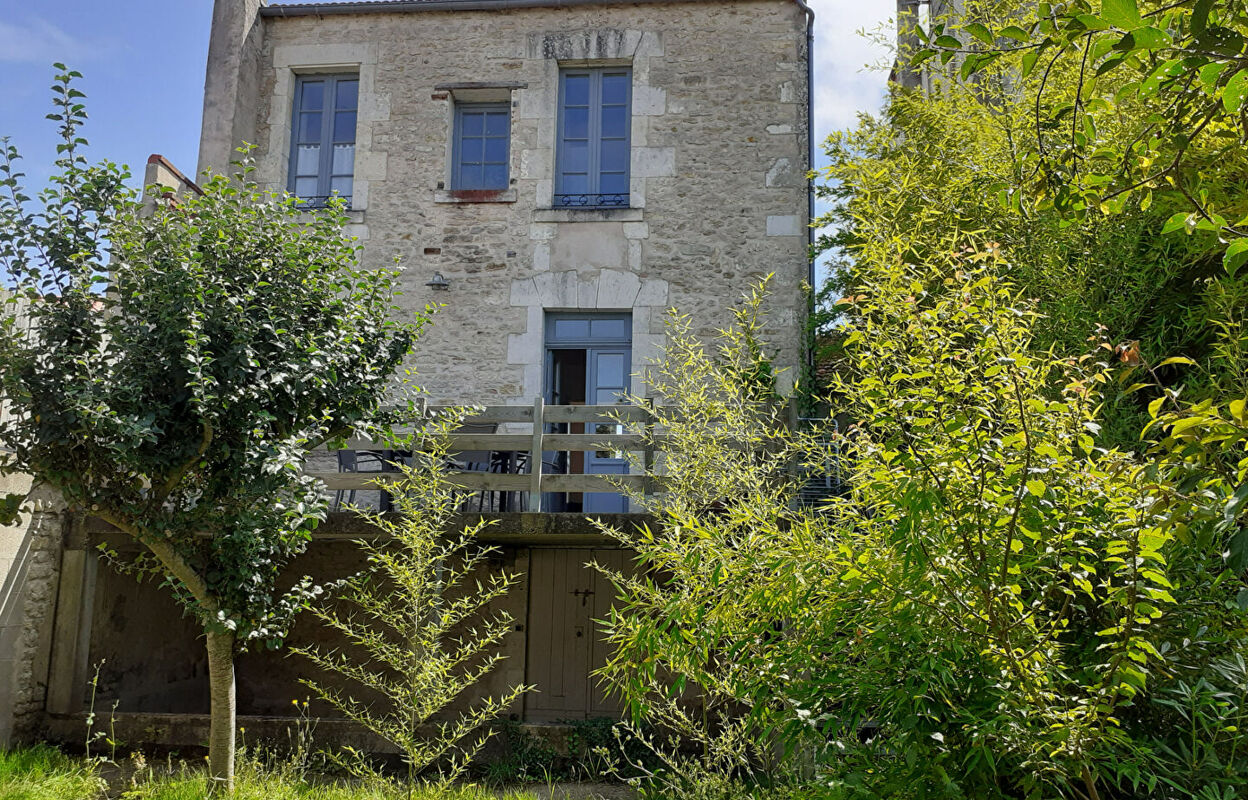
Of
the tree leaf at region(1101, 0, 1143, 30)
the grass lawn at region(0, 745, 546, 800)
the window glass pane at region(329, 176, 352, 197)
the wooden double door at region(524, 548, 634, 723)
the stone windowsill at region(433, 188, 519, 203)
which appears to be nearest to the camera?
the tree leaf at region(1101, 0, 1143, 30)

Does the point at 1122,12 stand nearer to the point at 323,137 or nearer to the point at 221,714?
the point at 221,714

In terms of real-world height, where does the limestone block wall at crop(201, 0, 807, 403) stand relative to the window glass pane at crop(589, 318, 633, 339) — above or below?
above

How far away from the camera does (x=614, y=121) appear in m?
9.09

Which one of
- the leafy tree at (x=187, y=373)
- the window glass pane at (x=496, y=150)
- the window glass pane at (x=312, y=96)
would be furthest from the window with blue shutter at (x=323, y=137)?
the leafy tree at (x=187, y=373)

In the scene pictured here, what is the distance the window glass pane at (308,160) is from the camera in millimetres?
9227

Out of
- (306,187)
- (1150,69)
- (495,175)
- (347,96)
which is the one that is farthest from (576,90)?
(1150,69)

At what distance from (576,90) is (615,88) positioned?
14.4 inches

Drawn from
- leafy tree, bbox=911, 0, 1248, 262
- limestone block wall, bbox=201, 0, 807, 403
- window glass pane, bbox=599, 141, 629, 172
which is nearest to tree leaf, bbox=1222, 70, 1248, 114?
leafy tree, bbox=911, 0, 1248, 262

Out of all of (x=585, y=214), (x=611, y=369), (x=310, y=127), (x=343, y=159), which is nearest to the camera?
(x=611, y=369)

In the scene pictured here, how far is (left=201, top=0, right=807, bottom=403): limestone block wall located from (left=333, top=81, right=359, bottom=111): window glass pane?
0.14 metres

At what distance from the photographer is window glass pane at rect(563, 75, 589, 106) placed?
9164 mm

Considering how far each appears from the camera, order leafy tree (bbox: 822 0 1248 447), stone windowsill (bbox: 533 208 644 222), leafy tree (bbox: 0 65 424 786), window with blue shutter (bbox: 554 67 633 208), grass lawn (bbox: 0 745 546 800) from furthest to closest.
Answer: window with blue shutter (bbox: 554 67 633 208), stone windowsill (bbox: 533 208 644 222), grass lawn (bbox: 0 745 546 800), leafy tree (bbox: 0 65 424 786), leafy tree (bbox: 822 0 1248 447)

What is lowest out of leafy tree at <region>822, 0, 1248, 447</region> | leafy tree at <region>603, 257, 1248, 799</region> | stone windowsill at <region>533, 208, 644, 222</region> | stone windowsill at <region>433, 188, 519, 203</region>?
leafy tree at <region>603, 257, 1248, 799</region>

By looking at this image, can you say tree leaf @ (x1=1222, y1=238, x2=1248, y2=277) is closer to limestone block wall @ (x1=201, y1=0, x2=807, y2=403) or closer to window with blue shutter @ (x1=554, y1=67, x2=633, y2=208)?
limestone block wall @ (x1=201, y1=0, x2=807, y2=403)
